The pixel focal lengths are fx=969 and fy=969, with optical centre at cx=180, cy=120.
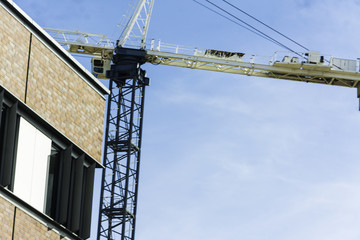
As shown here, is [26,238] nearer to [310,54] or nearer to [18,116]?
[18,116]

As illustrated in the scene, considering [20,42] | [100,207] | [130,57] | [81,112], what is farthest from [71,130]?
[130,57]

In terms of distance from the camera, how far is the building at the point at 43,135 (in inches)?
914

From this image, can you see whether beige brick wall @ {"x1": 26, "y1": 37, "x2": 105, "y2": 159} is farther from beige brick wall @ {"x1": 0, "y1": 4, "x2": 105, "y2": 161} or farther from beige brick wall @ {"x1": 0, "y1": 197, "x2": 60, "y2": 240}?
beige brick wall @ {"x1": 0, "y1": 197, "x2": 60, "y2": 240}

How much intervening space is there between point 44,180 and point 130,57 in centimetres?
5794

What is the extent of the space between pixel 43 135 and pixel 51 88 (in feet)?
4.25

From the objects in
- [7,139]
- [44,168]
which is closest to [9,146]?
[7,139]

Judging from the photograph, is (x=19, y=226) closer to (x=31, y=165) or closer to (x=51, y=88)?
(x=31, y=165)

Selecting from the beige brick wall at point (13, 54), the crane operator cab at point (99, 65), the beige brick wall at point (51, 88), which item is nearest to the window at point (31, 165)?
the beige brick wall at point (51, 88)

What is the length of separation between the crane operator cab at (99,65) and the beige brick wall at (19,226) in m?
57.6

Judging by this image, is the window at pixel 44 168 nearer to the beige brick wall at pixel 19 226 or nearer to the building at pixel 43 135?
the building at pixel 43 135

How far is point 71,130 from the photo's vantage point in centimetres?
2600

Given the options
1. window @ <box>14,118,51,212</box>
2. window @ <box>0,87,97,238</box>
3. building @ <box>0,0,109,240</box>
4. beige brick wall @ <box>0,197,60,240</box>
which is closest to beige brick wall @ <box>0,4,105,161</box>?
building @ <box>0,0,109,240</box>

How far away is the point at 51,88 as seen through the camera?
2530cm

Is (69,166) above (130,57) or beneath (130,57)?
beneath
